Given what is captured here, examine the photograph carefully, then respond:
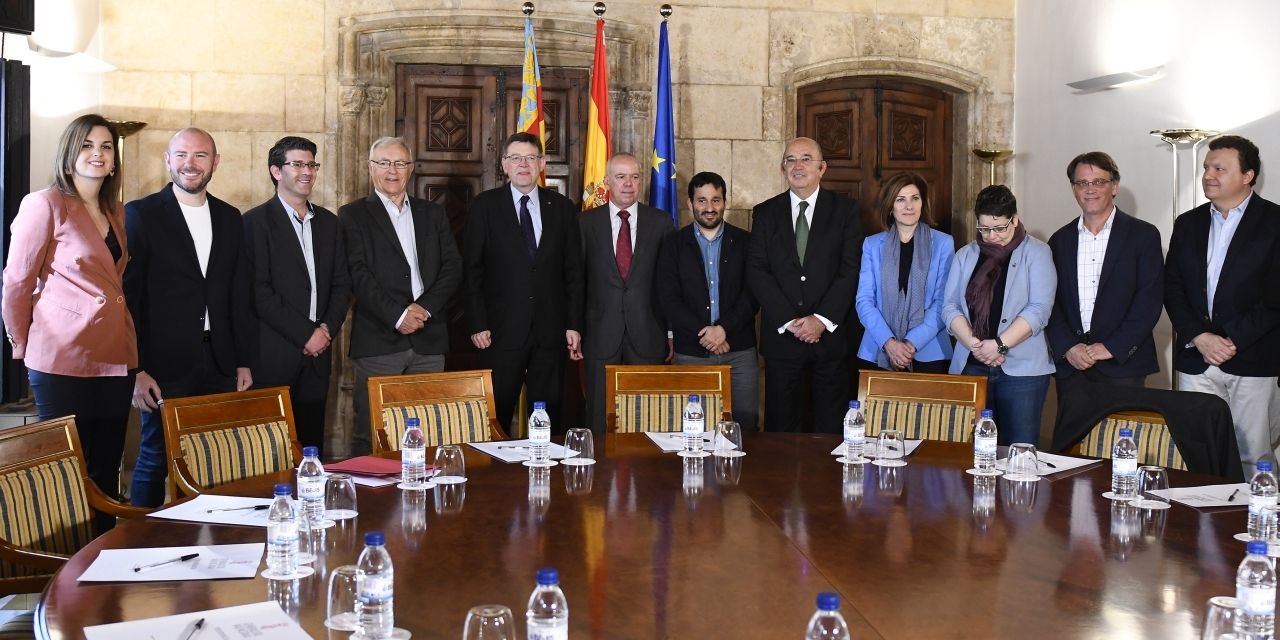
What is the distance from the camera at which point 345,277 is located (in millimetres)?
5215

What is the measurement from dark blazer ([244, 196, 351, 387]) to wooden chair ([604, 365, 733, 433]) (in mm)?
1609

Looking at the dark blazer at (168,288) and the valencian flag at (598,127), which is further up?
the valencian flag at (598,127)

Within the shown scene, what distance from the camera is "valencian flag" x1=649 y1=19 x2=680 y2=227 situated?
21.7ft

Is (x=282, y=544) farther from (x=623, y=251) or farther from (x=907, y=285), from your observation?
(x=907, y=285)

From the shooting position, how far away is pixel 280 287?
5.03 metres

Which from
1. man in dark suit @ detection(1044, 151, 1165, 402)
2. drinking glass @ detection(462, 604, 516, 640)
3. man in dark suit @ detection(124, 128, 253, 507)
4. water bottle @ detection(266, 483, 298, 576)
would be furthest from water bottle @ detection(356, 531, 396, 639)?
man in dark suit @ detection(1044, 151, 1165, 402)

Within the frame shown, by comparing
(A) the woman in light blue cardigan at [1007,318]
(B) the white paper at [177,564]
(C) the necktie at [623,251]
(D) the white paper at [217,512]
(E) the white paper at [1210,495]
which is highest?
(C) the necktie at [623,251]

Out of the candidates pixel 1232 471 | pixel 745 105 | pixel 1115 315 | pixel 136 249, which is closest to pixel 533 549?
pixel 1232 471

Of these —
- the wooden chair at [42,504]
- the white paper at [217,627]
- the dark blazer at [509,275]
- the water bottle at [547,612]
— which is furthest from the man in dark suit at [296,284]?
the water bottle at [547,612]

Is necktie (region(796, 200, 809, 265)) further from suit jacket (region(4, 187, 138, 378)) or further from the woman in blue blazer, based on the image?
suit jacket (region(4, 187, 138, 378))

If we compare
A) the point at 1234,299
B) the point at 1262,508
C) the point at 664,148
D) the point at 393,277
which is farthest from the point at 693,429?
the point at 664,148

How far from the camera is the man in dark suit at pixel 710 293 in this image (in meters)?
5.38

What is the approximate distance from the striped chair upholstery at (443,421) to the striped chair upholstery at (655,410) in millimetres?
513

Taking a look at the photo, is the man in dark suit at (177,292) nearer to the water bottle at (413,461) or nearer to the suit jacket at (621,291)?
the suit jacket at (621,291)
